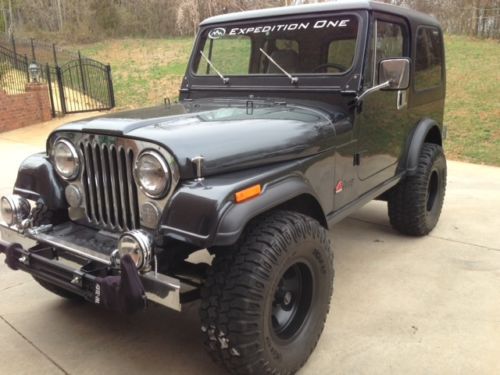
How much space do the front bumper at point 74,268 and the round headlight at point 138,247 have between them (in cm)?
6

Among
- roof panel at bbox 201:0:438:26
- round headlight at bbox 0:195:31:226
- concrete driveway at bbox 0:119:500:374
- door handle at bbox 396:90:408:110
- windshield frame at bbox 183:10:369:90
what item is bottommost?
concrete driveway at bbox 0:119:500:374

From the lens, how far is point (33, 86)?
1150 cm

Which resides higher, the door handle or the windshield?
the windshield

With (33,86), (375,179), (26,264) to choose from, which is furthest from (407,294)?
(33,86)

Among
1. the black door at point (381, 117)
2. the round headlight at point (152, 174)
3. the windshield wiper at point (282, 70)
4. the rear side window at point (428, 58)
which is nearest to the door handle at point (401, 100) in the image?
the black door at point (381, 117)

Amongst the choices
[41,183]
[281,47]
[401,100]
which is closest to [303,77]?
[281,47]

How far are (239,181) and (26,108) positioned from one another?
1072 cm

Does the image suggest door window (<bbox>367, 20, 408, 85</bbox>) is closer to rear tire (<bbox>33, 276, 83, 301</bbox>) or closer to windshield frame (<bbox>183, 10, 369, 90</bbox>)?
windshield frame (<bbox>183, 10, 369, 90</bbox>)

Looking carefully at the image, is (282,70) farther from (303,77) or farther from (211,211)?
(211,211)

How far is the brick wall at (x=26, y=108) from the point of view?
11.0m

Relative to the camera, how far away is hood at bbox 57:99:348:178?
2256 millimetres

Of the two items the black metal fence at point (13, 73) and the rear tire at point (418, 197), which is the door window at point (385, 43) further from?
the black metal fence at point (13, 73)

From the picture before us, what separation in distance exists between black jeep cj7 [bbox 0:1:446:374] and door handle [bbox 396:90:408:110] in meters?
0.02

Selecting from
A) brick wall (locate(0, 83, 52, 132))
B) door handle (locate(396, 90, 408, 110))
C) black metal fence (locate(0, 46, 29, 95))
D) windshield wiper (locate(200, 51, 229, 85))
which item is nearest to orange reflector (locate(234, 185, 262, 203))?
windshield wiper (locate(200, 51, 229, 85))
